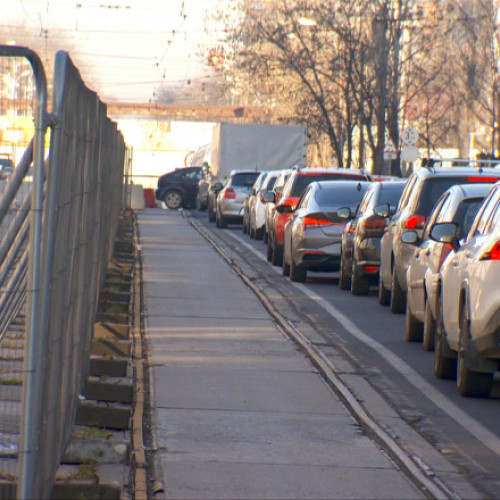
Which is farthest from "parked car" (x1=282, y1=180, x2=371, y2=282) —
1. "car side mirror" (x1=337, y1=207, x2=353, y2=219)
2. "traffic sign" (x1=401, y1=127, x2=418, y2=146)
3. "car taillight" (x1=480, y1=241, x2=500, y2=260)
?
"traffic sign" (x1=401, y1=127, x2=418, y2=146)

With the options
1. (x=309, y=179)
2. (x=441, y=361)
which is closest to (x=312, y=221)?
(x=309, y=179)

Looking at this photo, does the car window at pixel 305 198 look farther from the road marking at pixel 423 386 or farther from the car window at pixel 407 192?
the car window at pixel 407 192

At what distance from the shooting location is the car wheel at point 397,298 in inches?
599

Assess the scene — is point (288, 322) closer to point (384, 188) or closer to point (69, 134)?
point (384, 188)

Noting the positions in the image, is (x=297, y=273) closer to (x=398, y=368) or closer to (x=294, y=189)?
(x=294, y=189)

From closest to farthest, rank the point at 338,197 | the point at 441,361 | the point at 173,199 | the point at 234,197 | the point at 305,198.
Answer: the point at 441,361, the point at 338,197, the point at 305,198, the point at 234,197, the point at 173,199

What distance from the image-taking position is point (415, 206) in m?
14.9

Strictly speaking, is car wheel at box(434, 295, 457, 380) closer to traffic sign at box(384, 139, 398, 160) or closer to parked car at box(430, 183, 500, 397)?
parked car at box(430, 183, 500, 397)

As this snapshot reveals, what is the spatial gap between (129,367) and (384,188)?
8.28 meters

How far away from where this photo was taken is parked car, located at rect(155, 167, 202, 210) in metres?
54.4

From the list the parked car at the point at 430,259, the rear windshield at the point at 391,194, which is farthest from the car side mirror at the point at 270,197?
the parked car at the point at 430,259

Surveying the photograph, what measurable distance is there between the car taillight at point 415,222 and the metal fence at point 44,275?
827 centimetres

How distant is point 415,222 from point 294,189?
8.52 m

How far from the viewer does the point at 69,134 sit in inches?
214
